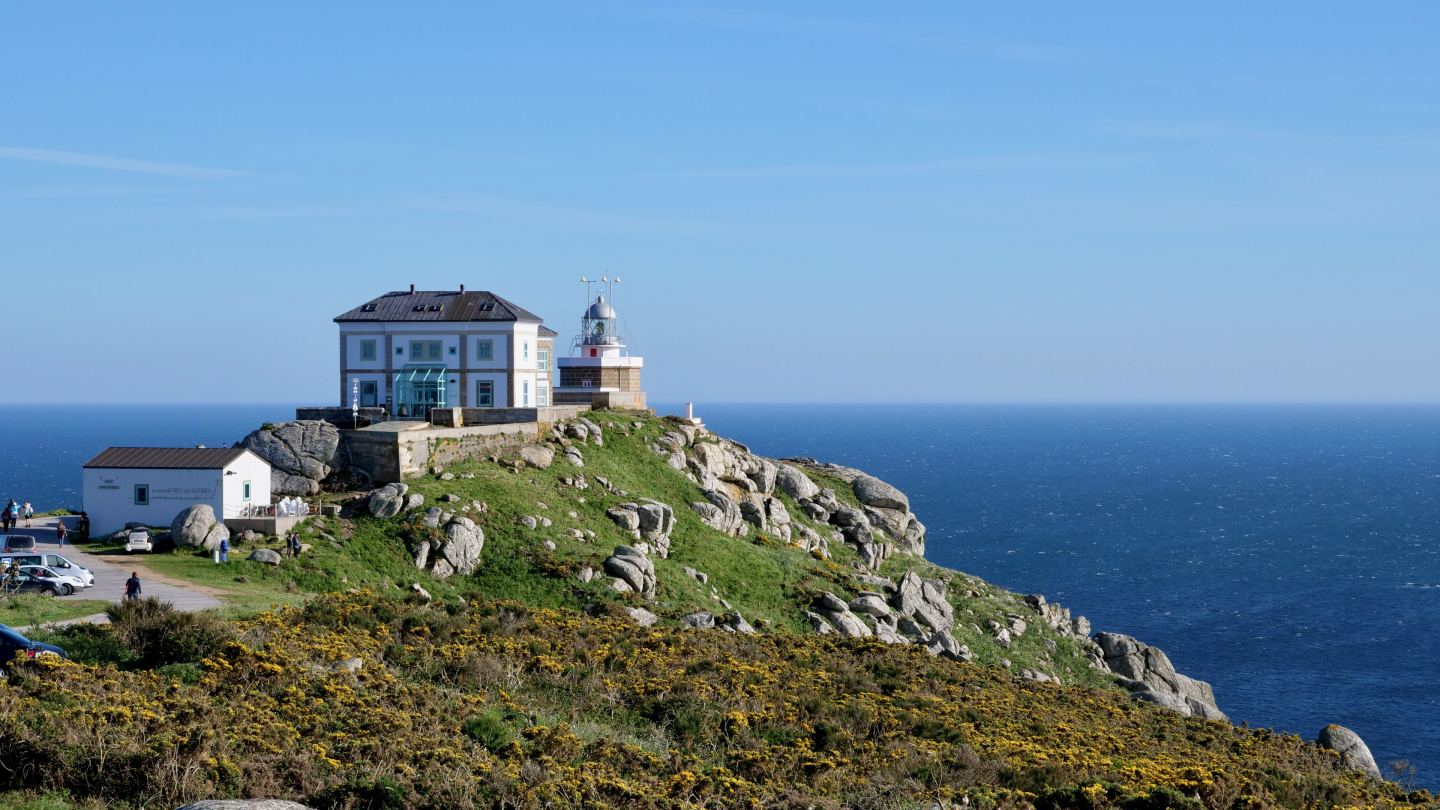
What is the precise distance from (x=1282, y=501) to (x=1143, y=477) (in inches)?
1335

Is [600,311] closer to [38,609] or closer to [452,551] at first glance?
[452,551]

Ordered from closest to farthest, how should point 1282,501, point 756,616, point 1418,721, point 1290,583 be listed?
point 756,616, point 1418,721, point 1290,583, point 1282,501

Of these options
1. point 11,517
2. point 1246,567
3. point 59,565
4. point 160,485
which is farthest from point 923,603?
point 1246,567

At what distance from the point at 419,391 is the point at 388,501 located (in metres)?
18.2

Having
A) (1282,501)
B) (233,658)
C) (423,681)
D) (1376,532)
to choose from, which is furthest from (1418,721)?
(1282,501)

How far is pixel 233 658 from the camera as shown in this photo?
2462cm

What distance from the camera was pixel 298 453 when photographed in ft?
164

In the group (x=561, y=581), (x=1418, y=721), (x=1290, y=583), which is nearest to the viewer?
(x=561, y=581)

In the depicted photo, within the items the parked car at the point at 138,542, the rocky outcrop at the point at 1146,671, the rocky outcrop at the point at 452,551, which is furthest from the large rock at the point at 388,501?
the rocky outcrop at the point at 1146,671

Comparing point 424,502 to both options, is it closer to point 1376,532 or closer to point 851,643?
point 851,643

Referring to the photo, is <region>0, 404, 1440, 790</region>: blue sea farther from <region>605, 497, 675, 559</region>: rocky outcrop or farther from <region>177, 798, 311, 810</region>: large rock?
<region>177, 798, 311, 810</region>: large rock

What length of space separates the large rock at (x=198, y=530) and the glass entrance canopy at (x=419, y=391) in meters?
19.3

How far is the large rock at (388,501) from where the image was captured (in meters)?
44.3

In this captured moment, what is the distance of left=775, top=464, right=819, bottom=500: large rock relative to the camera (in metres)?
65.7
